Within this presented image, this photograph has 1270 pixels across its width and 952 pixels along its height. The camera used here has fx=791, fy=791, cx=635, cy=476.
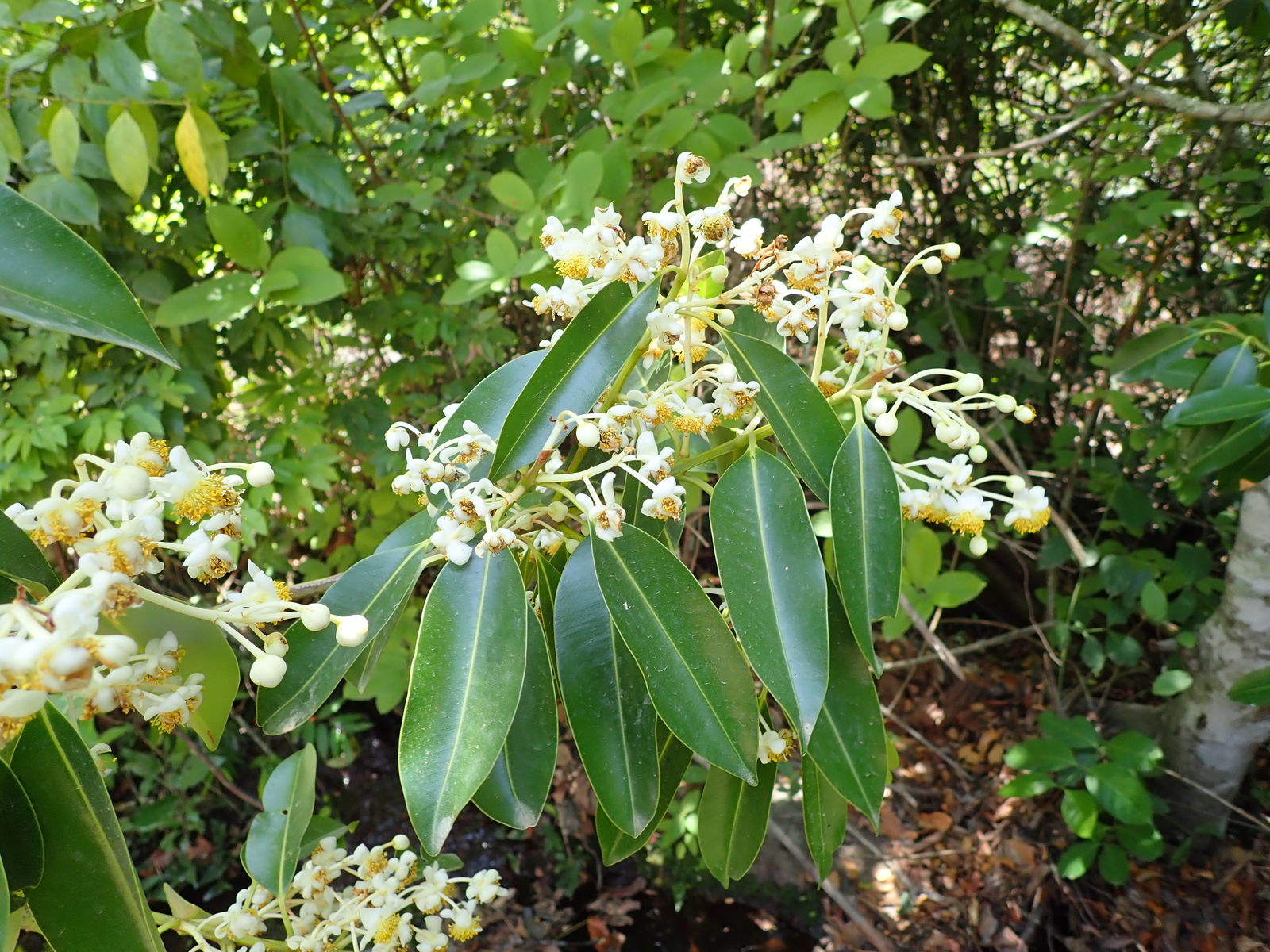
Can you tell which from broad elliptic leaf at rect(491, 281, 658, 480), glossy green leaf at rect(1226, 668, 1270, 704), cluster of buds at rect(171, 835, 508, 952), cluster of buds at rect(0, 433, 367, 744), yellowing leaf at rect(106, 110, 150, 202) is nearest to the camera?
cluster of buds at rect(0, 433, 367, 744)

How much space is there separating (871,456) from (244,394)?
4.56ft

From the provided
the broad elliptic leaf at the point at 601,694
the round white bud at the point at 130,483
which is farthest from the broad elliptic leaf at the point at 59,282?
the broad elliptic leaf at the point at 601,694

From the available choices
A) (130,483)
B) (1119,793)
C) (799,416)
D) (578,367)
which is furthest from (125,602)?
(1119,793)

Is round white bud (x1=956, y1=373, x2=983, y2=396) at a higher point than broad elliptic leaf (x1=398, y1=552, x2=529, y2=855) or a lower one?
higher

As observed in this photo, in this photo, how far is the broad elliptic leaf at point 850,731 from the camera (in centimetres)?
61

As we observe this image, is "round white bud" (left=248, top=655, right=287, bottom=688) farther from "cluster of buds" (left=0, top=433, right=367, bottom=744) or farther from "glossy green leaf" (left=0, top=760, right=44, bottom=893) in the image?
"glossy green leaf" (left=0, top=760, right=44, bottom=893)

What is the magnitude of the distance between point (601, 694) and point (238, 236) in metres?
0.96

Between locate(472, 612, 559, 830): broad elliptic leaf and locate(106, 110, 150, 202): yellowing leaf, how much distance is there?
2.82 ft

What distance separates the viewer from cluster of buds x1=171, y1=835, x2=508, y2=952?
0.70m

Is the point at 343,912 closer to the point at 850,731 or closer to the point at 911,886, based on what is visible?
the point at 850,731

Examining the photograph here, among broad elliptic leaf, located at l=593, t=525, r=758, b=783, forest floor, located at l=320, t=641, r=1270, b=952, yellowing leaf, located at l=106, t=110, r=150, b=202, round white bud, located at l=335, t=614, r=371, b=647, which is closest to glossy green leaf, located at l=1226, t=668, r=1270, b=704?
forest floor, located at l=320, t=641, r=1270, b=952

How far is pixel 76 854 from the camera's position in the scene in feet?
1.49

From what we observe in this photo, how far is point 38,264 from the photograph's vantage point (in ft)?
1.54

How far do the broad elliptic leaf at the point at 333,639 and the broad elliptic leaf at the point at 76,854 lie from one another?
0.11m
